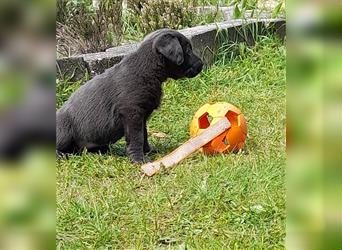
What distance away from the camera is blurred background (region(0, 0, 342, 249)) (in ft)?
2.81

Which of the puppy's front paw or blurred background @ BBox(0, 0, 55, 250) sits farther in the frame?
the puppy's front paw

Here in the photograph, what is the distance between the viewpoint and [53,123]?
923mm

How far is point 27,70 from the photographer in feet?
2.83

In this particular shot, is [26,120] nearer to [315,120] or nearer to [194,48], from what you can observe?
[315,120]

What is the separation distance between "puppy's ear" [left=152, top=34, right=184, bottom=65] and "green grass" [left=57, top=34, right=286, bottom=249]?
0.74 meters

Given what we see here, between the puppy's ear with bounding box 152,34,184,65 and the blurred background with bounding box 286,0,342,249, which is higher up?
the blurred background with bounding box 286,0,342,249

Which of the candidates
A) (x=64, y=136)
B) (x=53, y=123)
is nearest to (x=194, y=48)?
(x=64, y=136)

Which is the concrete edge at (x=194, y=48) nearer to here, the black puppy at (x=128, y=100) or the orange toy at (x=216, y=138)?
the black puppy at (x=128, y=100)

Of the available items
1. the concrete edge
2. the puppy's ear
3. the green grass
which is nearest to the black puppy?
the puppy's ear

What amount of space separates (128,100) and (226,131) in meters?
0.75

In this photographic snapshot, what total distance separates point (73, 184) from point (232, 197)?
1080mm

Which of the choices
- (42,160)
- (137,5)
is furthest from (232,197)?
(137,5)

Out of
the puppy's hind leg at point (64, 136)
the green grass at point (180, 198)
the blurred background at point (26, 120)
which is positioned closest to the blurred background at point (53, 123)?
the blurred background at point (26, 120)

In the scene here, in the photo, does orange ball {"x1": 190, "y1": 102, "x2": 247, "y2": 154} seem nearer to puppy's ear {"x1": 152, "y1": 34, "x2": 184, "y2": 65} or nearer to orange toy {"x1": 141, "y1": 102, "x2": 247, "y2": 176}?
orange toy {"x1": 141, "y1": 102, "x2": 247, "y2": 176}
